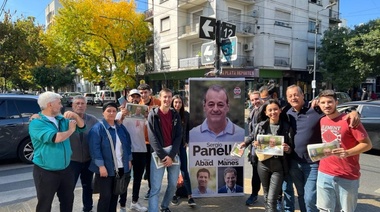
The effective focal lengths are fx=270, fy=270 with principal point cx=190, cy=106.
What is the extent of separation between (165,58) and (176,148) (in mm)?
25680

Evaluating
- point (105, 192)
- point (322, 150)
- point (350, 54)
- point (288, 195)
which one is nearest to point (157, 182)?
point (105, 192)

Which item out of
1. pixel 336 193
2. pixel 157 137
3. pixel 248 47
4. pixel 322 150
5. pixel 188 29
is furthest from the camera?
pixel 188 29

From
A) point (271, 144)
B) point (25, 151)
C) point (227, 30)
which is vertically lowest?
point (25, 151)

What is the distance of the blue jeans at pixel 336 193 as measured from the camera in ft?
8.97

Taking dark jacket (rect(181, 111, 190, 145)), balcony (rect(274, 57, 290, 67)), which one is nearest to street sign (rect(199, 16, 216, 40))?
dark jacket (rect(181, 111, 190, 145))

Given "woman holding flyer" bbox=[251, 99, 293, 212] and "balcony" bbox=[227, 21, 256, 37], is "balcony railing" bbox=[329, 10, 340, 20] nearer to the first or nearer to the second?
"balcony" bbox=[227, 21, 256, 37]

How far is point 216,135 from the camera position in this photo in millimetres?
4555

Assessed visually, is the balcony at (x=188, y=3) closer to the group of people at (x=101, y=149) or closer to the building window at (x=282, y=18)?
the building window at (x=282, y=18)

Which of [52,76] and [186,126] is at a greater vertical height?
[52,76]

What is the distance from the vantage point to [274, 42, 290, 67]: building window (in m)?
25.0

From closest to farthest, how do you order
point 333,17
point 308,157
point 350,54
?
point 308,157
point 350,54
point 333,17

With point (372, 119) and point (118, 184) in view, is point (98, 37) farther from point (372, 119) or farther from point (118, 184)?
point (118, 184)

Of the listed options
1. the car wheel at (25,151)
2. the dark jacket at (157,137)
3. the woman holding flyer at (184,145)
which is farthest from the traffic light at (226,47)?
the car wheel at (25,151)

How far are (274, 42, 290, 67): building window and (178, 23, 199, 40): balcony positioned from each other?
7500 millimetres
